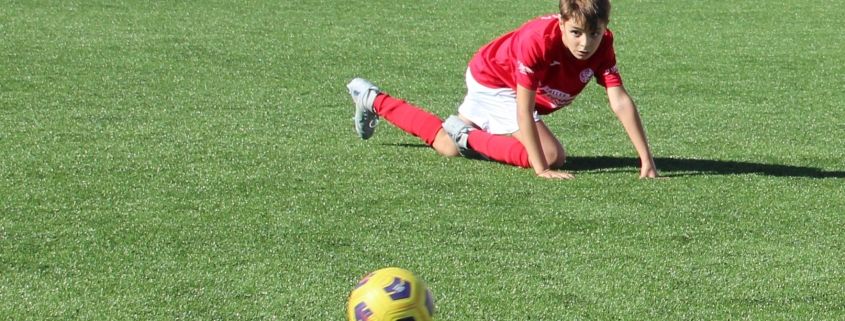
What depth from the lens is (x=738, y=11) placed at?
12.0 meters

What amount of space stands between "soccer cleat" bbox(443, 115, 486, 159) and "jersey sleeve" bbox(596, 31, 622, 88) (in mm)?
703

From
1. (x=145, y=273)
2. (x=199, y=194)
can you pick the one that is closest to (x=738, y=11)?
(x=199, y=194)

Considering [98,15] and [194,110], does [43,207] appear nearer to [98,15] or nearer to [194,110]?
[194,110]

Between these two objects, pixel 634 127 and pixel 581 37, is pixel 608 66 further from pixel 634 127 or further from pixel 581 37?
pixel 581 37

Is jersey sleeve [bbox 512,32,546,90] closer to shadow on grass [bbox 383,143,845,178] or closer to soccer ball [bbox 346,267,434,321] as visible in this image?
shadow on grass [bbox 383,143,845,178]

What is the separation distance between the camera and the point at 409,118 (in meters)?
6.88

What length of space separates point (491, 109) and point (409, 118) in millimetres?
415

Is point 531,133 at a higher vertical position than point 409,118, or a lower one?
higher

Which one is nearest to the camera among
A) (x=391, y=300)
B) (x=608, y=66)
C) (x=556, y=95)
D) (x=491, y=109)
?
(x=391, y=300)

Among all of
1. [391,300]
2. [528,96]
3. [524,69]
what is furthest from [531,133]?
[391,300]

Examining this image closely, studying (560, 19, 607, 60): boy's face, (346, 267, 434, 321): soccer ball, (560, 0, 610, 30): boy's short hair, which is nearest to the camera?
(346, 267, 434, 321): soccer ball

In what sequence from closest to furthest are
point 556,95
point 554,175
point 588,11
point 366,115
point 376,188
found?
point 588,11
point 376,188
point 554,175
point 556,95
point 366,115

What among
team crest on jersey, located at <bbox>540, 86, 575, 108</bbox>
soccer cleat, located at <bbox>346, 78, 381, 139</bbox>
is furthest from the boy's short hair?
soccer cleat, located at <bbox>346, 78, 381, 139</bbox>

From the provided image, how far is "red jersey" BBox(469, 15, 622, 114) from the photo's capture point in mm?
6141
